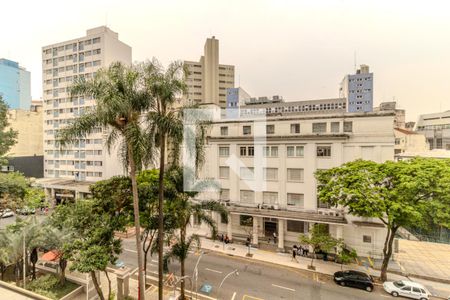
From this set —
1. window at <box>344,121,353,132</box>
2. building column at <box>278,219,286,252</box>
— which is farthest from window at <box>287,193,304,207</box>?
window at <box>344,121,353,132</box>

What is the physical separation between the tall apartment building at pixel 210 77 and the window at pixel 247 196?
33728 mm

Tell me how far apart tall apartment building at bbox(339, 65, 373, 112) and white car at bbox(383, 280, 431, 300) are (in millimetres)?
64235

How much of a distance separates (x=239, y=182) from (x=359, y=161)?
11269 mm

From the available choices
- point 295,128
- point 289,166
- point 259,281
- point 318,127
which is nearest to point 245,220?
point 289,166

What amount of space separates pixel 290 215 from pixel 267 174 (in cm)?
452

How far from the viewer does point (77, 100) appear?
37.6 m

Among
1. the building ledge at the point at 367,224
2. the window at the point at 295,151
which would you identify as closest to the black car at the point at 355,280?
the building ledge at the point at 367,224

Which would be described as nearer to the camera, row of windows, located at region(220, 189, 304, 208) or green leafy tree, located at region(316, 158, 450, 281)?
green leafy tree, located at region(316, 158, 450, 281)

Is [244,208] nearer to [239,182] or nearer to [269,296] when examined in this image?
[239,182]

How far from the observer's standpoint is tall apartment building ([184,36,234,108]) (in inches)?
2313

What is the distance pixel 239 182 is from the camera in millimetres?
25141

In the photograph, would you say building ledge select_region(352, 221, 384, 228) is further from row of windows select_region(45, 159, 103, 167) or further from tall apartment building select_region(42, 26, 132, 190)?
row of windows select_region(45, 159, 103, 167)

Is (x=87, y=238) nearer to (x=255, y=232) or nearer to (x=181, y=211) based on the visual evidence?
(x=181, y=211)

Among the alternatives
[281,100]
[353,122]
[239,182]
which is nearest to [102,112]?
[239,182]
